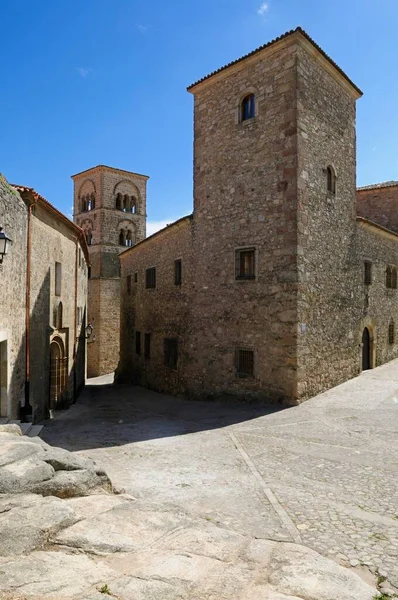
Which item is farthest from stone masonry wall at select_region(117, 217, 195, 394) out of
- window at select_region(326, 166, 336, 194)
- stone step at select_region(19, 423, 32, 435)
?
stone step at select_region(19, 423, 32, 435)

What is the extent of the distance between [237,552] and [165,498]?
2.43m

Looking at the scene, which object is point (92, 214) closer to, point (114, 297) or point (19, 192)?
point (114, 297)

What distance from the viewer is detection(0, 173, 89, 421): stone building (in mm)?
8531

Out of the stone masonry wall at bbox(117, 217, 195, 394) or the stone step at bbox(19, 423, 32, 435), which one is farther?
the stone masonry wall at bbox(117, 217, 195, 394)

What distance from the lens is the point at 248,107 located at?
13617 mm

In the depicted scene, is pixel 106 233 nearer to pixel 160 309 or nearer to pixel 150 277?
pixel 150 277

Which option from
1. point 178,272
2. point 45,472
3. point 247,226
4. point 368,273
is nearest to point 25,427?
point 45,472

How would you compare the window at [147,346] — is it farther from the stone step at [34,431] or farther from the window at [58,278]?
the stone step at [34,431]

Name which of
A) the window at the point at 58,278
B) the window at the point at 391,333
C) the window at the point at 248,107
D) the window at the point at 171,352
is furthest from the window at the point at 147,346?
the window at the point at 391,333

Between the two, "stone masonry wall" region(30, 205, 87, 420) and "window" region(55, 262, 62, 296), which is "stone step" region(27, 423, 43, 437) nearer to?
"stone masonry wall" region(30, 205, 87, 420)

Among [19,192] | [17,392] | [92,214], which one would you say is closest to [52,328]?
[17,392]

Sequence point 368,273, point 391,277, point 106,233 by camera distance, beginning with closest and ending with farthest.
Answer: point 368,273, point 391,277, point 106,233

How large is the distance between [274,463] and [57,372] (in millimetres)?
9589

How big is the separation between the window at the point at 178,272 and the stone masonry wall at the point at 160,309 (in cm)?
20
